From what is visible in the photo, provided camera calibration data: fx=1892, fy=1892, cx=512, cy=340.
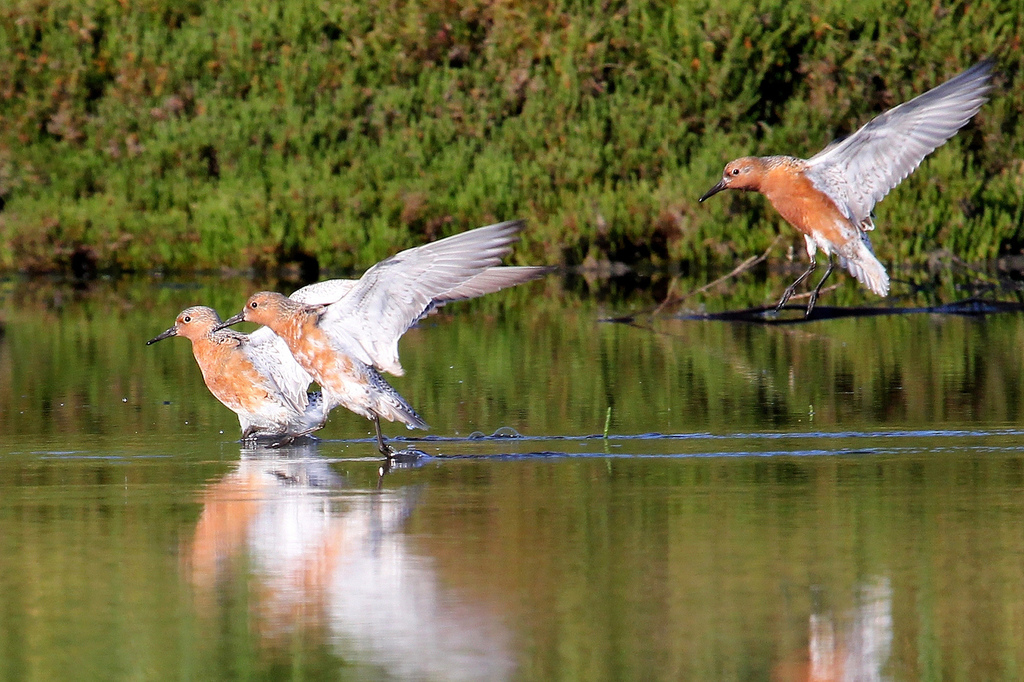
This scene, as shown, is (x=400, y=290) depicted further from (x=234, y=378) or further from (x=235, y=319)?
(x=234, y=378)

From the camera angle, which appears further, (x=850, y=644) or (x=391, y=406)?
(x=391, y=406)

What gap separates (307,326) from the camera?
27.0ft

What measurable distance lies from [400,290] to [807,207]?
9.91 ft

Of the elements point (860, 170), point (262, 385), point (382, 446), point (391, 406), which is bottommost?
point (382, 446)

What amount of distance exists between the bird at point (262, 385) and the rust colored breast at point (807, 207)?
279 cm

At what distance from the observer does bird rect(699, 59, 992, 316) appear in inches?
401

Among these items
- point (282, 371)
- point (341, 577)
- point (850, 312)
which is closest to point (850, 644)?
point (341, 577)

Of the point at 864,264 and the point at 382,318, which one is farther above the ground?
the point at 864,264

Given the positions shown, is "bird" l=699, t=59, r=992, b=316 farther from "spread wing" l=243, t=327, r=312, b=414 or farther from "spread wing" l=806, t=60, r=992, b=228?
"spread wing" l=243, t=327, r=312, b=414

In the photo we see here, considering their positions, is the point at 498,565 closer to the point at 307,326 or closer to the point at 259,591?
the point at 259,591

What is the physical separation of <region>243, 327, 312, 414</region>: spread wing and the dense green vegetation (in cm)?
919

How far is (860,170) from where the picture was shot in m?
10.4

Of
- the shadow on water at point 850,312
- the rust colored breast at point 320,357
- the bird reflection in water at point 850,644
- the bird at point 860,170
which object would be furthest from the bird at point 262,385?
the shadow on water at point 850,312

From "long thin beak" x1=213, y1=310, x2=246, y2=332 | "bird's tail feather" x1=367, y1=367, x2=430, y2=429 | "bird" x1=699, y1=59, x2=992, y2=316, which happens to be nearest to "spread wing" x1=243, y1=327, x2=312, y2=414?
"long thin beak" x1=213, y1=310, x2=246, y2=332
